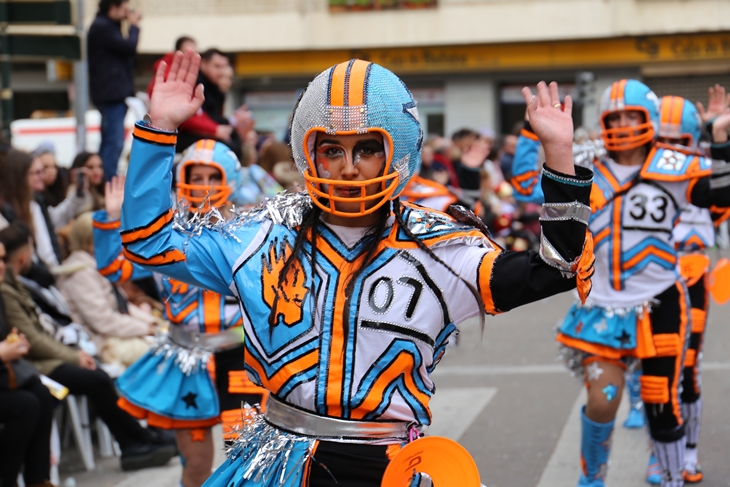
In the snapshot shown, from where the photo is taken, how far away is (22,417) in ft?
18.6

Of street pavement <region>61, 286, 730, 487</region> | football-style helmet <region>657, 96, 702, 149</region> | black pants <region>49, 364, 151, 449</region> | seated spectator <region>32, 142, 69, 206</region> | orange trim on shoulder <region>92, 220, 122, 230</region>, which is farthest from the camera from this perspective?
seated spectator <region>32, 142, 69, 206</region>

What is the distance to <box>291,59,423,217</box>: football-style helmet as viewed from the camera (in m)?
2.87

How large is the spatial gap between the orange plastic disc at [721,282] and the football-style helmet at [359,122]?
4.18 m

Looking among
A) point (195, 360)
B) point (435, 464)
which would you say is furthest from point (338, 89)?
point (195, 360)

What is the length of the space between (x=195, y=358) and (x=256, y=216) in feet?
7.26

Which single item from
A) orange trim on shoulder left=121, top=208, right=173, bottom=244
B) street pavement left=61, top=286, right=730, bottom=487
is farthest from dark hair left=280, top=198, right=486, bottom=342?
street pavement left=61, top=286, right=730, bottom=487

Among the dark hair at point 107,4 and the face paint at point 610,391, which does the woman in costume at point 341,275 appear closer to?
the face paint at point 610,391

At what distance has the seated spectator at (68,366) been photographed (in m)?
6.27

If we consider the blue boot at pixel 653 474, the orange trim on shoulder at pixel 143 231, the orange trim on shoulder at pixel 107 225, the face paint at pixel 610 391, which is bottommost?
the blue boot at pixel 653 474

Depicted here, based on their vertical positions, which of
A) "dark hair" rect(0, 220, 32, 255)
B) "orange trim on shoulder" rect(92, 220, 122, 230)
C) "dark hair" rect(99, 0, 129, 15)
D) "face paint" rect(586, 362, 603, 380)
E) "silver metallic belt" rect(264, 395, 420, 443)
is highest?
"dark hair" rect(99, 0, 129, 15)

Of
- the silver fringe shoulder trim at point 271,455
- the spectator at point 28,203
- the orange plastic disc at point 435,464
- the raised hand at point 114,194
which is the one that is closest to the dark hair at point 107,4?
the spectator at point 28,203

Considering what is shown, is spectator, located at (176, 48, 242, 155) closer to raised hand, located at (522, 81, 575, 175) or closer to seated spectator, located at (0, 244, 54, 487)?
seated spectator, located at (0, 244, 54, 487)

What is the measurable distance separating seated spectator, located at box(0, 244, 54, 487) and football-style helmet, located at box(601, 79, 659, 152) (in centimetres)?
324

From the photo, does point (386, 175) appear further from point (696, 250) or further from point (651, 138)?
point (696, 250)
